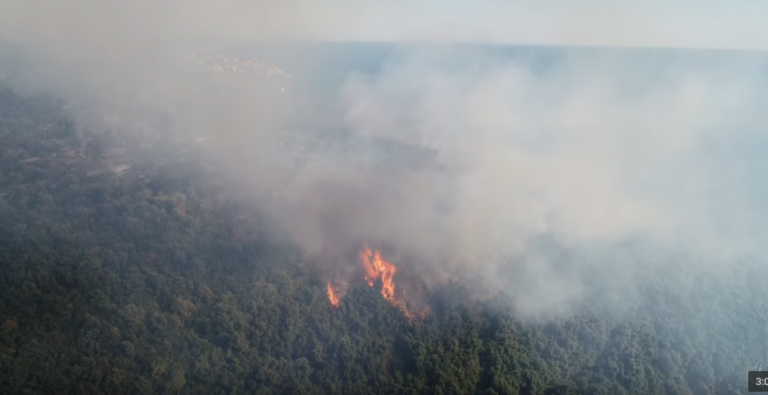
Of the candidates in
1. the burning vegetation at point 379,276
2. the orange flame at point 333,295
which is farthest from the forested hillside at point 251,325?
the burning vegetation at point 379,276

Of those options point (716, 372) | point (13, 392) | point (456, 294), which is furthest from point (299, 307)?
point (716, 372)

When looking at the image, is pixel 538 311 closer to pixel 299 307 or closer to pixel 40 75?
pixel 299 307

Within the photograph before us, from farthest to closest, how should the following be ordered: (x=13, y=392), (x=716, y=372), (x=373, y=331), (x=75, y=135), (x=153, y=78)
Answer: (x=153, y=78) < (x=75, y=135) < (x=716, y=372) < (x=373, y=331) < (x=13, y=392)

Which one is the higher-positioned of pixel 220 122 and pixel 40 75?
pixel 40 75

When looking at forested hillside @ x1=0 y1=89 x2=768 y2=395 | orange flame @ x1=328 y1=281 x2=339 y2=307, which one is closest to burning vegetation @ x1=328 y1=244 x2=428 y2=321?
orange flame @ x1=328 y1=281 x2=339 y2=307

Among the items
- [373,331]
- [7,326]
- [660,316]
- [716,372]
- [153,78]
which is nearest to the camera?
[7,326]

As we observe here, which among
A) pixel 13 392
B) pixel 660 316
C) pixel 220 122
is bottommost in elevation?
pixel 660 316
